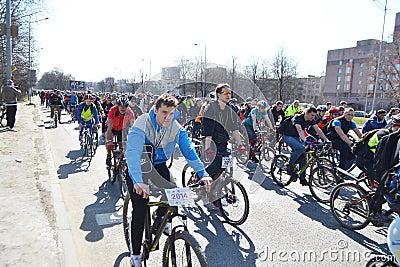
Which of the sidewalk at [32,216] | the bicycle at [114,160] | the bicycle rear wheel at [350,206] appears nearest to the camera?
the sidewalk at [32,216]

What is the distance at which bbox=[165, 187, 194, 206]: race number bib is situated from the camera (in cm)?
284

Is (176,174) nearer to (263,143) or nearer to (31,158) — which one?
(263,143)

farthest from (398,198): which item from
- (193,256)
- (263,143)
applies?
(263,143)

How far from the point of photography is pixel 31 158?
862 centimetres

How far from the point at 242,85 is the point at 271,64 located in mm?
27635

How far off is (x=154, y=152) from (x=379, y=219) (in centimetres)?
329

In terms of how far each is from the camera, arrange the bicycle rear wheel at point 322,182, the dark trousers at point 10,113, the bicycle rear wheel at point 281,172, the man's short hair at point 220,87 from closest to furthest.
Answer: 1. the man's short hair at point 220,87
2. the bicycle rear wheel at point 322,182
3. the bicycle rear wheel at point 281,172
4. the dark trousers at point 10,113

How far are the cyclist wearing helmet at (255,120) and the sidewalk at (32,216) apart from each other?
5.38 meters

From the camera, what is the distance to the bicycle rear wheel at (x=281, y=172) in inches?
288

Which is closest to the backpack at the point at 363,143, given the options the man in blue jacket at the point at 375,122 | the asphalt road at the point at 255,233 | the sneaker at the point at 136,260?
the asphalt road at the point at 255,233

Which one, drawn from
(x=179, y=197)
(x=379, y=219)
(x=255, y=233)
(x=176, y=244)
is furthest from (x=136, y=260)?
(x=379, y=219)

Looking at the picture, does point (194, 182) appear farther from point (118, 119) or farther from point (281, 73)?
point (281, 73)

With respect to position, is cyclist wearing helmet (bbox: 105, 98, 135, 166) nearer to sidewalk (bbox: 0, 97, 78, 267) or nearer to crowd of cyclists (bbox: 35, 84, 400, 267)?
crowd of cyclists (bbox: 35, 84, 400, 267)

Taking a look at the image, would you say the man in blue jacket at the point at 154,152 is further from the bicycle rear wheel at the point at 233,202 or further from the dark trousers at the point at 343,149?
the dark trousers at the point at 343,149
